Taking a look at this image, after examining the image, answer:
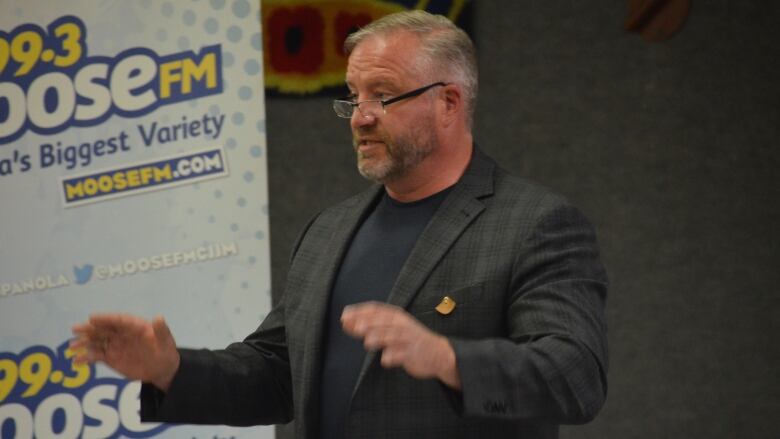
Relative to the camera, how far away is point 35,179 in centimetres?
287

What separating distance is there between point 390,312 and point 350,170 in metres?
2.68

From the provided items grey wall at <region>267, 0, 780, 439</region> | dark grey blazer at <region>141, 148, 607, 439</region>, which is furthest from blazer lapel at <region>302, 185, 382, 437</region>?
grey wall at <region>267, 0, 780, 439</region>

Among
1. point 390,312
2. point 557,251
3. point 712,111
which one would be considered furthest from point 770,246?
point 390,312

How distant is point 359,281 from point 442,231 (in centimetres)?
17

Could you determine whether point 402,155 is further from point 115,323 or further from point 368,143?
point 115,323

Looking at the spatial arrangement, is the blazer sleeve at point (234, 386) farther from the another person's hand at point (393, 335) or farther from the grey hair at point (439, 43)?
the another person's hand at point (393, 335)

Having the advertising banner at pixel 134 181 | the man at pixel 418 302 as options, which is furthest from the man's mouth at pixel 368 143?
the advertising banner at pixel 134 181

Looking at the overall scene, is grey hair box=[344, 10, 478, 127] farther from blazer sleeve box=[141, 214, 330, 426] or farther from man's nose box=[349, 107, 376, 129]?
blazer sleeve box=[141, 214, 330, 426]

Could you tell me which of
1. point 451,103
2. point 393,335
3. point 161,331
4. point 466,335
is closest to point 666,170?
point 451,103

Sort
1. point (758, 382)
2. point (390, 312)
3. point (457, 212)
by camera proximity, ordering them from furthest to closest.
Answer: point (758, 382) < point (457, 212) < point (390, 312)

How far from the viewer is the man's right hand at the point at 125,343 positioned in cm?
164

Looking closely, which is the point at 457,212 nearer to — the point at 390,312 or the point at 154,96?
the point at 390,312

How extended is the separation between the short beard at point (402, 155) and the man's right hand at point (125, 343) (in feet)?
1.37

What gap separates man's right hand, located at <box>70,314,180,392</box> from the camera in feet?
5.37
